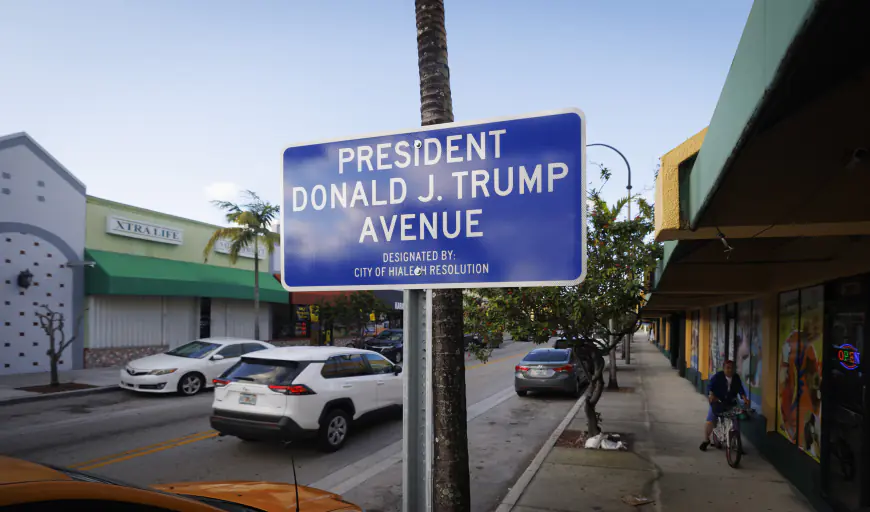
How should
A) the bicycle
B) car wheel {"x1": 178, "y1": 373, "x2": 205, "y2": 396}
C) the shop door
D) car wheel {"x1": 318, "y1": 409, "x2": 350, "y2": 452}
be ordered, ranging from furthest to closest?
car wheel {"x1": 178, "y1": 373, "x2": 205, "y2": 396} < car wheel {"x1": 318, "y1": 409, "x2": 350, "y2": 452} < the bicycle < the shop door

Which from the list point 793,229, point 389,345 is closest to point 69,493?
point 793,229

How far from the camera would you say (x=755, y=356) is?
10.1 m

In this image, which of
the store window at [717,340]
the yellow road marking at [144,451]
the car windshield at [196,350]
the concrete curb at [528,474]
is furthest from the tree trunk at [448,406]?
the car windshield at [196,350]

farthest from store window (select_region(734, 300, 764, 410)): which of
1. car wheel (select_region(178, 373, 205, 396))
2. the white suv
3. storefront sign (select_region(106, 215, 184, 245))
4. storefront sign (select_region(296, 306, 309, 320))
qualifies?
storefront sign (select_region(296, 306, 309, 320))

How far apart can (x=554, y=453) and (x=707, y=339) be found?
9350 mm

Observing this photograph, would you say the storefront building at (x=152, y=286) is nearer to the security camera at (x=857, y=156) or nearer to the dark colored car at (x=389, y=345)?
the dark colored car at (x=389, y=345)

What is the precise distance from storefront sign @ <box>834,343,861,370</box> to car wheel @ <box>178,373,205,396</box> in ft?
44.7

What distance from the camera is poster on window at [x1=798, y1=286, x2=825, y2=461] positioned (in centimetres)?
679

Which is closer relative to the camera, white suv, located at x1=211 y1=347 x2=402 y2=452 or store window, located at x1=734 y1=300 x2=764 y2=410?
white suv, located at x1=211 y1=347 x2=402 y2=452

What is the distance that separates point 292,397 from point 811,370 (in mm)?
7062

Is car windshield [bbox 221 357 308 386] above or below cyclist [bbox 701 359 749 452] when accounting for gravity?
above

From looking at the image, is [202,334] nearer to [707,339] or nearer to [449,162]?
[707,339]

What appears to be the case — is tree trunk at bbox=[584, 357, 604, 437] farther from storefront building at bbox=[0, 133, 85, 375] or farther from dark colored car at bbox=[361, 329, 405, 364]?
dark colored car at bbox=[361, 329, 405, 364]

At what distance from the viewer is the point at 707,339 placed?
16344mm
